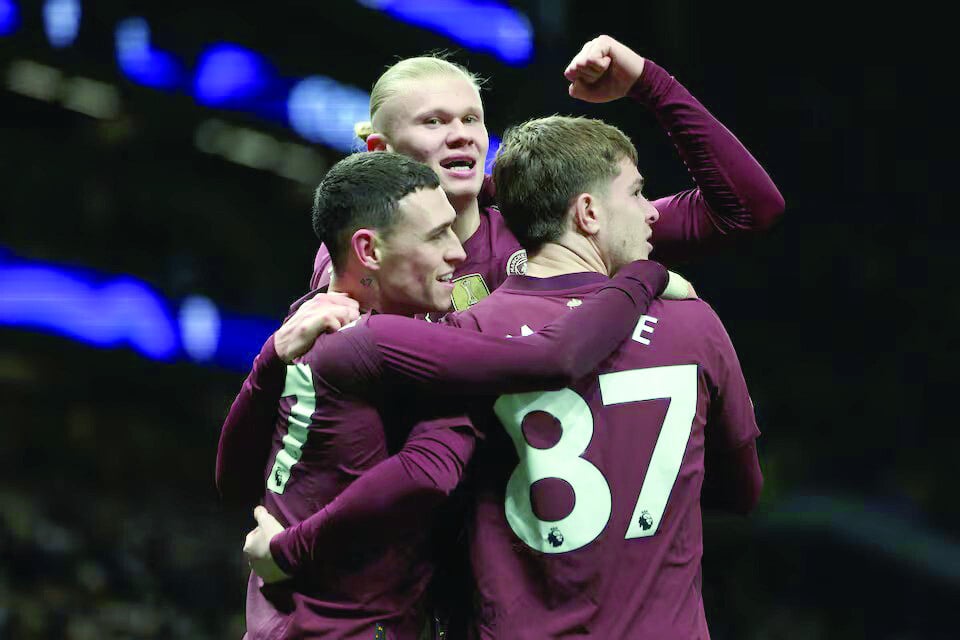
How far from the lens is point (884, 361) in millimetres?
9633

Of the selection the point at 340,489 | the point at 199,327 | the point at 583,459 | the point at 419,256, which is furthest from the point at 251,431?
the point at 199,327

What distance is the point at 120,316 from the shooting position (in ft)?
25.8

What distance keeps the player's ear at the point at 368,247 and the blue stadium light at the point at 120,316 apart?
5.49 m

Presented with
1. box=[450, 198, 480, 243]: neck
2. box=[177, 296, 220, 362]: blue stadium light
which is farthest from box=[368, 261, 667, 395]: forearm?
box=[177, 296, 220, 362]: blue stadium light

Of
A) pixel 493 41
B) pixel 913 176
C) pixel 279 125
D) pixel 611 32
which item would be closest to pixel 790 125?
pixel 913 176

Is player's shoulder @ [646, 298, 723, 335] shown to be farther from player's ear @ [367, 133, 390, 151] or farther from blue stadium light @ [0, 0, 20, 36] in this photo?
blue stadium light @ [0, 0, 20, 36]

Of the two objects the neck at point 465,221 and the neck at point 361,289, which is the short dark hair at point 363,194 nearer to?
the neck at point 361,289

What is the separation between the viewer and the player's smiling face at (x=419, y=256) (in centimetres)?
241

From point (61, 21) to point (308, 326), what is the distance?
521cm

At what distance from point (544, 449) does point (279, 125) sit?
6261 millimetres

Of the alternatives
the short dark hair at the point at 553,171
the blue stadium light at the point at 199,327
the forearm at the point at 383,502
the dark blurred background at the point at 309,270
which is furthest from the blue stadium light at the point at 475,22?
the forearm at the point at 383,502

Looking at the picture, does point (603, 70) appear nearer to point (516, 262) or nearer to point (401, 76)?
point (516, 262)

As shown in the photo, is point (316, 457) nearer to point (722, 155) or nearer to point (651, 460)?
point (651, 460)

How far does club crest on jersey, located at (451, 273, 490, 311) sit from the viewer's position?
2904mm
